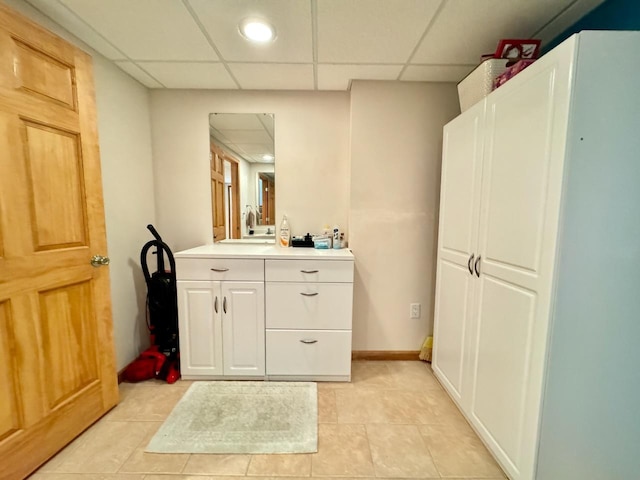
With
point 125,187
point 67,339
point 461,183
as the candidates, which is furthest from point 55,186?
point 461,183

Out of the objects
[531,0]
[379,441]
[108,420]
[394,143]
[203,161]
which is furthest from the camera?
[203,161]

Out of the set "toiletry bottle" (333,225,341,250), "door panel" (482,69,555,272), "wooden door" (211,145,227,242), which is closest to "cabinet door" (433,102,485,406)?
"door panel" (482,69,555,272)

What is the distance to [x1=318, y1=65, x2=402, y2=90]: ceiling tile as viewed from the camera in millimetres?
1803

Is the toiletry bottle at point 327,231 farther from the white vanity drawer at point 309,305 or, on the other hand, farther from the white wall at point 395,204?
the white vanity drawer at point 309,305

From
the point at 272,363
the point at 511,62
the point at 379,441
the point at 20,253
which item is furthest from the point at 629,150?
the point at 20,253

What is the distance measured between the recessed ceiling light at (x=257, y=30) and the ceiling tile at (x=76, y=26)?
0.88 meters

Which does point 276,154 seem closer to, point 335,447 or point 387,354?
point 387,354

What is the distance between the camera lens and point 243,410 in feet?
5.23

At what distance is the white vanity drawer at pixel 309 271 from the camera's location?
1.80m

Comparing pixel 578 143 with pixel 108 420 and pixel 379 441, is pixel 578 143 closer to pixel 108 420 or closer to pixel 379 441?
pixel 379 441

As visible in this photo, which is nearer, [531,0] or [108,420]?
[531,0]

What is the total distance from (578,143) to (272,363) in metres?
2.00

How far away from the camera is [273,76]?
1924 millimetres

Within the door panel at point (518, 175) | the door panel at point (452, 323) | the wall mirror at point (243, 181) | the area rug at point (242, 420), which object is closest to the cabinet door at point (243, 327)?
the area rug at point (242, 420)
